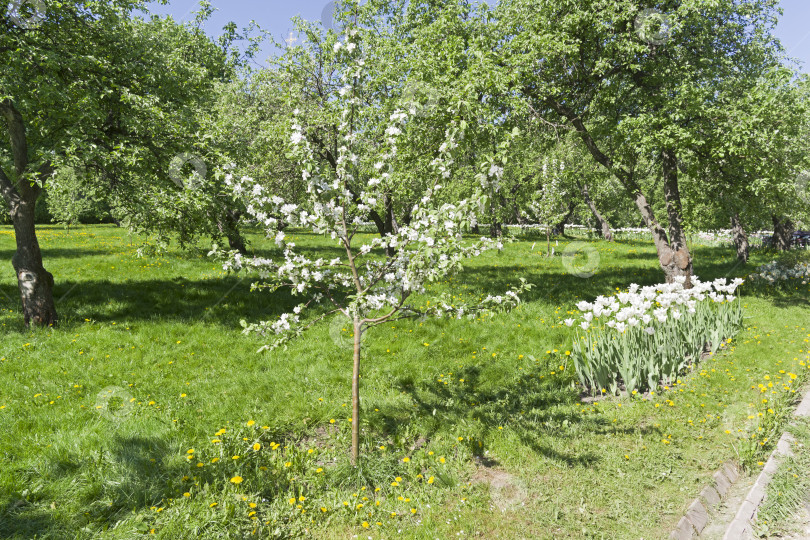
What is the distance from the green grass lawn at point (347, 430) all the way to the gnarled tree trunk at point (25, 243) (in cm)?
48

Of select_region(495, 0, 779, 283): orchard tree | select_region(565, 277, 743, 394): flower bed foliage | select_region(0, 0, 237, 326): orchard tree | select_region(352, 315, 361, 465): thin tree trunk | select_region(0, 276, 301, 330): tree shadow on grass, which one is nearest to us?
select_region(352, 315, 361, 465): thin tree trunk

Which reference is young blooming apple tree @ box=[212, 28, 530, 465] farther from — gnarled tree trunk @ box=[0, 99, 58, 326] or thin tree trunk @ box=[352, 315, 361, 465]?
gnarled tree trunk @ box=[0, 99, 58, 326]

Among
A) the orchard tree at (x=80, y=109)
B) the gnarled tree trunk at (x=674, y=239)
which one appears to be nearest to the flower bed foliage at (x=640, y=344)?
the gnarled tree trunk at (x=674, y=239)

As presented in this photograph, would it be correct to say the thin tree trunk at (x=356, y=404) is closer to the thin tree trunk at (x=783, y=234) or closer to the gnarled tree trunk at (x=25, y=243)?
the gnarled tree trunk at (x=25, y=243)

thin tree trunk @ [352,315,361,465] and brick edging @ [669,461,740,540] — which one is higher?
thin tree trunk @ [352,315,361,465]

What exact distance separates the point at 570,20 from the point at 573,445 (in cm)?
1035

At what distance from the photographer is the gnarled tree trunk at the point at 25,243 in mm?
8748

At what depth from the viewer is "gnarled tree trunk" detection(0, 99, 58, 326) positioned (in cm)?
875

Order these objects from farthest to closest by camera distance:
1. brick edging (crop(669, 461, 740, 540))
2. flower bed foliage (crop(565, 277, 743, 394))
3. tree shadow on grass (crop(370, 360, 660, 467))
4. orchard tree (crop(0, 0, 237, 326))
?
orchard tree (crop(0, 0, 237, 326)), flower bed foliage (crop(565, 277, 743, 394)), tree shadow on grass (crop(370, 360, 660, 467)), brick edging (crop(669, 461, 740, 540))

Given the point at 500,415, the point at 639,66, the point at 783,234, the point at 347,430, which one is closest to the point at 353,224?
the point at 347,430

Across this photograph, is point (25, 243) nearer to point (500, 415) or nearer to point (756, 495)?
point (500, 415)

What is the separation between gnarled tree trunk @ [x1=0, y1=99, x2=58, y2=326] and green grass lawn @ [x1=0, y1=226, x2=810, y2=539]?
478 millimetres

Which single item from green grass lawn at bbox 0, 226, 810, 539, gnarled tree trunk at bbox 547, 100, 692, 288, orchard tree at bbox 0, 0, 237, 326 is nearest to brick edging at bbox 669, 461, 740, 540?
green grass lawn at bbox 0, 226, 810, 539

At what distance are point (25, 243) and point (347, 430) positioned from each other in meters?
8.42
